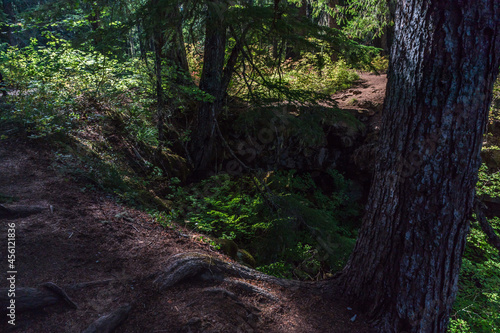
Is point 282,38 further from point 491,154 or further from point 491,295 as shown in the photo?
point 491,154

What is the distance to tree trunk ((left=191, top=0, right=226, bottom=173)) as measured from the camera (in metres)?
6.68

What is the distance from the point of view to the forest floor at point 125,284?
2.44 meters

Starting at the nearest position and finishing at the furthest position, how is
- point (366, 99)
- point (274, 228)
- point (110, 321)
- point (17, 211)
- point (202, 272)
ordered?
1. point (110, 321)
2. point (202, 272)
3. point (17, 211)
4. point (274, 228)
5. point (366, 99)

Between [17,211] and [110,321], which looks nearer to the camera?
[110,321]

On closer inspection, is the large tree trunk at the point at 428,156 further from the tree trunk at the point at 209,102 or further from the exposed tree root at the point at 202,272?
the tree trunk at the point at 209,102

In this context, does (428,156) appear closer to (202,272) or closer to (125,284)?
(202,272)

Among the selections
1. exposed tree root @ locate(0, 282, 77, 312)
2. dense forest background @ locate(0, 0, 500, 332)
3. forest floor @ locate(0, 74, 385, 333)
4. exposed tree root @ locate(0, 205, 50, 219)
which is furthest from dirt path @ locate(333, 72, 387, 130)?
exposed tree root @ locate(0, 282, 77, 312)

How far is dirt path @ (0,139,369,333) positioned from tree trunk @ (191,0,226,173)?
3.58m

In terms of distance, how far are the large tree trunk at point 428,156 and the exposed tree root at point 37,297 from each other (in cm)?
289

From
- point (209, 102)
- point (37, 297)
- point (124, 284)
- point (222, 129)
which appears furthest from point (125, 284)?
point (222, 129)

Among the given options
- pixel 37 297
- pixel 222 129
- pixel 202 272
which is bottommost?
pixel 202 272

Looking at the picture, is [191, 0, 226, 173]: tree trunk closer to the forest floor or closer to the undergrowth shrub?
the undergrowth shrub

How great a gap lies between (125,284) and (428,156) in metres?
3.02

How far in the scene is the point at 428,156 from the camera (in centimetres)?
246
